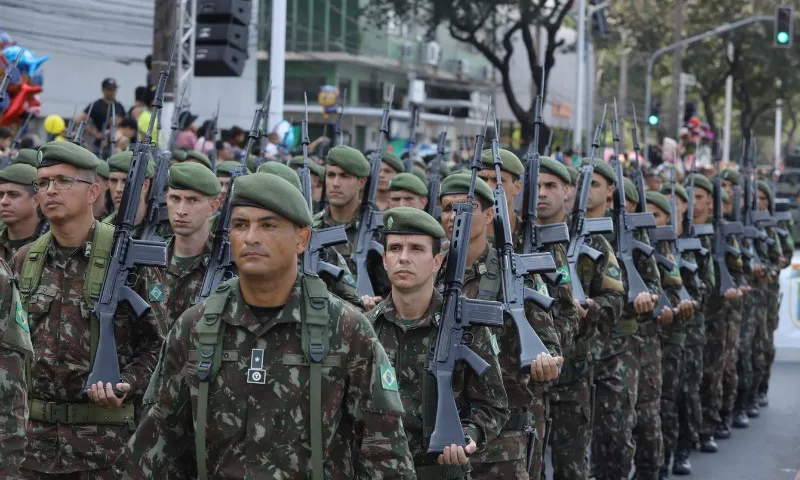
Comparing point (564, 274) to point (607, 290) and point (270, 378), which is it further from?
point (270, 378)

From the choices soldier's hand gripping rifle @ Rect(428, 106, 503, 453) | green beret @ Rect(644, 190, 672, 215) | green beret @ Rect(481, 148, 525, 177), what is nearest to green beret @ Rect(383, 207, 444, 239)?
soldier's hand gripping rifle @ Rect(428, 106, 503, 453)

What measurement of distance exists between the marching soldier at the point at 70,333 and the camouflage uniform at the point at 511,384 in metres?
1.49

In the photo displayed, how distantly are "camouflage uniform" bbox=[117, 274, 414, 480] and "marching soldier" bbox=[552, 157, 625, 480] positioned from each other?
4113 mm

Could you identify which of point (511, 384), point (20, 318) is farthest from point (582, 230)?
point (20, 318)

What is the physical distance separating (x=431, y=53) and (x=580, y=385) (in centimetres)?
4129

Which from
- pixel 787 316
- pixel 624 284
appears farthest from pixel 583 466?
pixel 787 316

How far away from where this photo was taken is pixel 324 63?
4331 cm

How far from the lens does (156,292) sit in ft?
20.7

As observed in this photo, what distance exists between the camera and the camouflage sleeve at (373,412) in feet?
13.9

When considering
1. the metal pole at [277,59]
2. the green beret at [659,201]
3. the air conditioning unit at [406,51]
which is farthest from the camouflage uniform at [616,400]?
the air conditioning unit at [406,51]

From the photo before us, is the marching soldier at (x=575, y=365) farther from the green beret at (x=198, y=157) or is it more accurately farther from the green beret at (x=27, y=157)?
the green beret at (x=27, y=157)

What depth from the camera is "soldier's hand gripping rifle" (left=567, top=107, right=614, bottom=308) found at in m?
8.53

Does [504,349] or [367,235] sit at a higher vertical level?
[367,235]

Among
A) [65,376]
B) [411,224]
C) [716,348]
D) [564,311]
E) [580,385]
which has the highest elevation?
[411,224]
